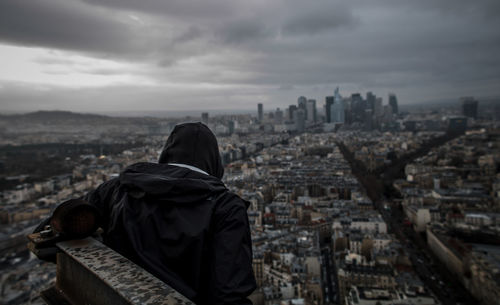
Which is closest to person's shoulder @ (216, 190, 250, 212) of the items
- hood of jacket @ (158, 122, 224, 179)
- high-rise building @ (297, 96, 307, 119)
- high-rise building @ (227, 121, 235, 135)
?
hood of jacket @ (158, 122, 224, 179)

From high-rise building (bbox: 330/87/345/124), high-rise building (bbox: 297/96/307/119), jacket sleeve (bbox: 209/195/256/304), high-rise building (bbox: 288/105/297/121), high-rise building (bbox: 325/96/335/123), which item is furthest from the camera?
high-rise building (bbox: 297/96/307/119)

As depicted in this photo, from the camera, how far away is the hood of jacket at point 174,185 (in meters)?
0.69

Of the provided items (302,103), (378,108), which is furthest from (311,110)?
(378,108)

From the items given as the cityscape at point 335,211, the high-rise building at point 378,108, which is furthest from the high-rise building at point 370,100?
the cityscape at point 335,211

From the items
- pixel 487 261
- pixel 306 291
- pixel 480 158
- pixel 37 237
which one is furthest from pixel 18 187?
pixel 480 158

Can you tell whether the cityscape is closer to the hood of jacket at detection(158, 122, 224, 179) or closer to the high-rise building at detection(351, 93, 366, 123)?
the hood of jacket at detection(158, 122, 224, 179)

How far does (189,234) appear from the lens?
0.67 metres

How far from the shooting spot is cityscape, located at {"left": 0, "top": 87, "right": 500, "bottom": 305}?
7246 millimetres

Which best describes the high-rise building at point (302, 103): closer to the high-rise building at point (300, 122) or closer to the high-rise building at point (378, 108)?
the high-rise building at point (300, 122)

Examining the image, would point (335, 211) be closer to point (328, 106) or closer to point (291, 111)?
point (291, 111)

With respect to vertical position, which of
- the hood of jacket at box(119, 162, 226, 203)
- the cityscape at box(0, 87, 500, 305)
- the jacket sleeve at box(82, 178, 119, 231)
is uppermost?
the hood of jacket at box(119, 162, 226, 203)

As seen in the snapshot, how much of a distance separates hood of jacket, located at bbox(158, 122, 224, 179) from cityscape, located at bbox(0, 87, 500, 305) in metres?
0.41

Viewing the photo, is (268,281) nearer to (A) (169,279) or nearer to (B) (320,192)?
(A) (169,279)

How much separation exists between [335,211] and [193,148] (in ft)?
41.7
